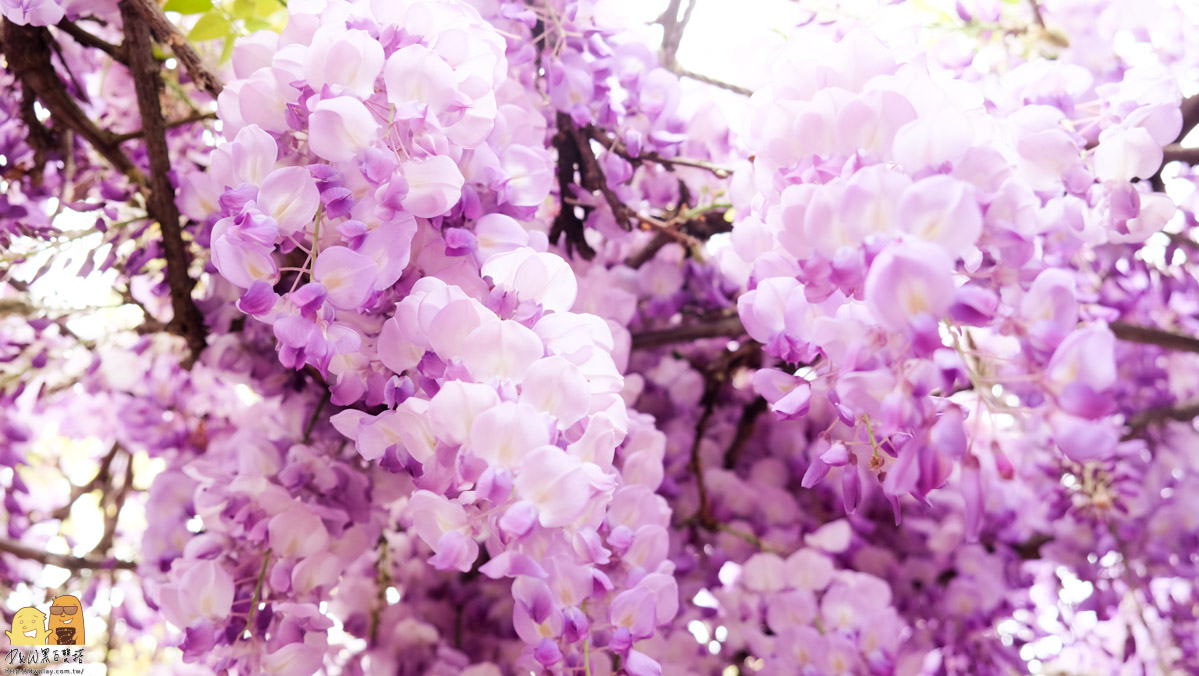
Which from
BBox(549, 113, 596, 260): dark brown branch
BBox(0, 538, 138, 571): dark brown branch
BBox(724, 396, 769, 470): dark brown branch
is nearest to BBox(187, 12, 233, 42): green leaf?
BBox(549, 113, 596, 260): dark brown branch

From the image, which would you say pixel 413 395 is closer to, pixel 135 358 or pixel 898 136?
pixel 898 136

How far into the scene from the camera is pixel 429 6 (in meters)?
0.45

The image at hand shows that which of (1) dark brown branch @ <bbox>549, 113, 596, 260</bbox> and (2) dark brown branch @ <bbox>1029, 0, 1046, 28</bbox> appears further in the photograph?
(2) dark brown branch @ <bbox>1029, 0, 1046, 28</bbox>

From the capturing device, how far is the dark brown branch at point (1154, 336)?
67 centimetres

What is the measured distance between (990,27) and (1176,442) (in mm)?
643

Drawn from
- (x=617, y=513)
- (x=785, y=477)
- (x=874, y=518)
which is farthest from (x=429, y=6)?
(x=874, y=518)

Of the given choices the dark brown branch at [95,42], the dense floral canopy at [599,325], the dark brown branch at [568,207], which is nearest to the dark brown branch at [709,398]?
the dense floral canopy at [599,325]

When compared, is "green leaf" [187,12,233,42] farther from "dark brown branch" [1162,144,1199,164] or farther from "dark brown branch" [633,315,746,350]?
"dark brown branch" [1162,144,1199,164]

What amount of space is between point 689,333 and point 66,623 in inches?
23.2

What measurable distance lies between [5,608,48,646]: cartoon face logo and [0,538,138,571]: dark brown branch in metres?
0.20

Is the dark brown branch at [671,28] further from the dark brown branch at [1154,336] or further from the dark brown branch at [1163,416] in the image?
the dark brown branch at [1163,416]

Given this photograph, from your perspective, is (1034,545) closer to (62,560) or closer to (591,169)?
(591,169)

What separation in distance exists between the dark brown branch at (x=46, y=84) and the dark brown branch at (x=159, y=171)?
0.07m

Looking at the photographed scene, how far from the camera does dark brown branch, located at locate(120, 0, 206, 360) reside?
1.83 feet
